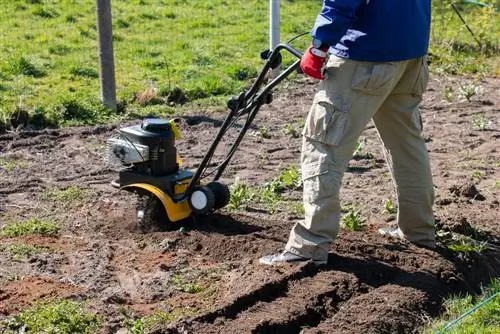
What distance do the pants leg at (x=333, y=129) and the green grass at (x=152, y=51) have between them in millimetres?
4829

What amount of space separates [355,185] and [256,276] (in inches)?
102

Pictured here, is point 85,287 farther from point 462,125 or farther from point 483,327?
point 462,125

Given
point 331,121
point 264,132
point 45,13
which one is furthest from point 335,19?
point 45,13

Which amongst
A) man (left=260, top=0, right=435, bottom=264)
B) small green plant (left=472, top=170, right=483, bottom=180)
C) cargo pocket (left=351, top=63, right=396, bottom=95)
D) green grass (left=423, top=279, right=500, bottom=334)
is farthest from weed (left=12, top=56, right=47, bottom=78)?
green grass (left=423, top=279, right=500, bottom=334)

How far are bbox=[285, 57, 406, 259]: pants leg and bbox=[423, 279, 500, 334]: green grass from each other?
0.86 m

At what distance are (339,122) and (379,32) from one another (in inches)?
22.7

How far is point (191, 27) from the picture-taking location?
15.7 metres

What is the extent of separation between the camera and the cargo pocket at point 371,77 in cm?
571

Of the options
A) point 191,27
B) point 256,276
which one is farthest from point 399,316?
point 191,27

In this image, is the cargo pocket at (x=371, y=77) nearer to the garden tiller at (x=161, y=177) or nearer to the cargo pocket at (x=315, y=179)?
the cargo pocket at (x=315, y=179)

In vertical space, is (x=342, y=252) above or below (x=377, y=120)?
below

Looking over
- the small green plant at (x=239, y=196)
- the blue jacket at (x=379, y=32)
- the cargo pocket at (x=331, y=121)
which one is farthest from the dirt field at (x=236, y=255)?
the blue jacket at (x=379, y=32)

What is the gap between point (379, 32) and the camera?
5.67 metres

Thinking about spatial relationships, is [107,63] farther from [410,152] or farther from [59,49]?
[410,152]
